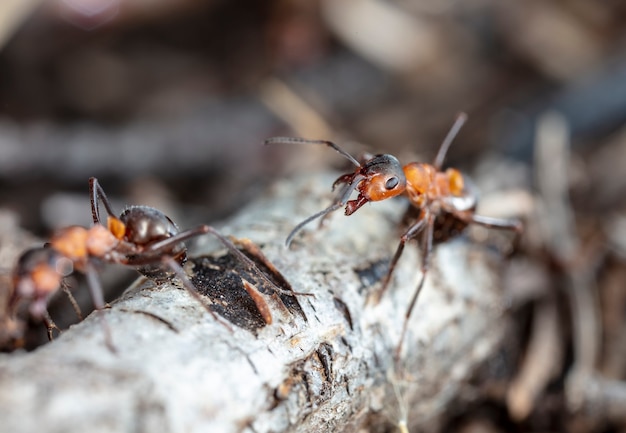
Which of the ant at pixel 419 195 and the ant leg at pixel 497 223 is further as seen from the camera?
the ant leg at pixel 497 223

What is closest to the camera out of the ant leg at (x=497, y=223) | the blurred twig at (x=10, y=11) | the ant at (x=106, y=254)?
the ant at (x=106, y=254)

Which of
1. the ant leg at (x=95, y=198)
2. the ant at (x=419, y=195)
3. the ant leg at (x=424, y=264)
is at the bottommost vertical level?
the ant leg at (x=424, y=264)

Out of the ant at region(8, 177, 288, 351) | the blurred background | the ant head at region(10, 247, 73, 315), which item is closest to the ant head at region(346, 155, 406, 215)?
the ant at region(8, 177, 288, 351)

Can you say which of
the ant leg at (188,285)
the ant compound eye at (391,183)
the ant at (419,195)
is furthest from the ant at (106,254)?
the ant compound eye at (391,183)

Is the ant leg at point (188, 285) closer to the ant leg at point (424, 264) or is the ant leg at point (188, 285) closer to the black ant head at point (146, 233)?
the black ant head at point (146, 233)

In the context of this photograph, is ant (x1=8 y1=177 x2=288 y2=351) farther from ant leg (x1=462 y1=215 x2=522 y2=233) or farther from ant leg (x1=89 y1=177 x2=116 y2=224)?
ant leg (x1=462 y1=215 x2=522 y2=233)

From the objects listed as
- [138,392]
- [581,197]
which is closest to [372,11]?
[581,197]

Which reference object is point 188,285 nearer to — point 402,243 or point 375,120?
point 402,243
